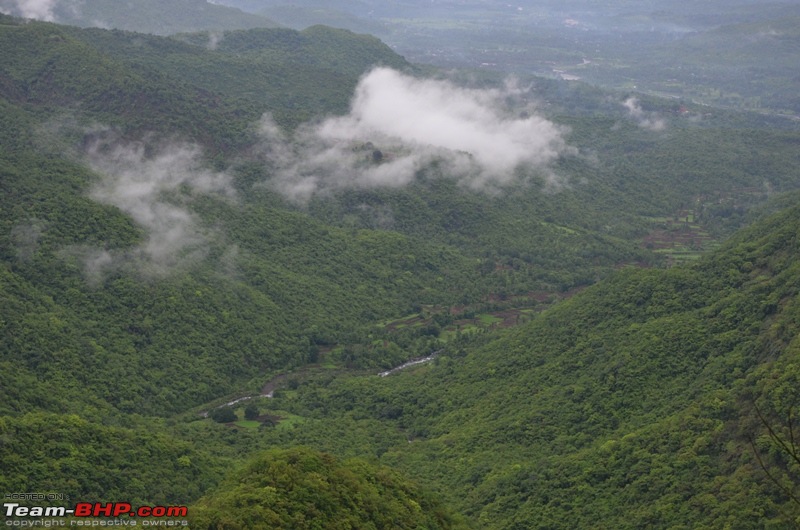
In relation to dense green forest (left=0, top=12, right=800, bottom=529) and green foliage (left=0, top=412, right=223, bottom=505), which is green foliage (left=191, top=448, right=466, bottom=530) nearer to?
dense green forest (left=0, top=12, right=800, bottom=529)

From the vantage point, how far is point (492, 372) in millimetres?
86125

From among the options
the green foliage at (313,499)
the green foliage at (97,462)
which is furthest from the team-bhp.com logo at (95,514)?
the green foliage at (97,462)

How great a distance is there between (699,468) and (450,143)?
10209 cm

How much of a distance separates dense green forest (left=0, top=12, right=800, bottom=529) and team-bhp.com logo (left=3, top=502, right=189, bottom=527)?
2073 mm

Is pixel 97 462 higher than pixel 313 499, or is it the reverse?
pixel 313 499

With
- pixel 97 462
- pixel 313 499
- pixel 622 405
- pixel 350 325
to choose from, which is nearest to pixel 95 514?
pixel 97 462

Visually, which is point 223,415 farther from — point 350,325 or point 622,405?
point 622,405

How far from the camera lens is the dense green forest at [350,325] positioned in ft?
193

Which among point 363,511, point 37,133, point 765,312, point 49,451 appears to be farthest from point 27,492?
point 37,133

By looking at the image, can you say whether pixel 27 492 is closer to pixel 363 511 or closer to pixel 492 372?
pixel 363 511

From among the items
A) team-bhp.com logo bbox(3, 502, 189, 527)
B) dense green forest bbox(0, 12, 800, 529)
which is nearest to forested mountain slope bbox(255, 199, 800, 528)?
dense green forest bbox(0, 12, 800, 529)

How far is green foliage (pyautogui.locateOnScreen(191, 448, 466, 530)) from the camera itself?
49375 millimetres

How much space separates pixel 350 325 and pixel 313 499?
178 feet

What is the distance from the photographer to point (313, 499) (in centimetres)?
5212
